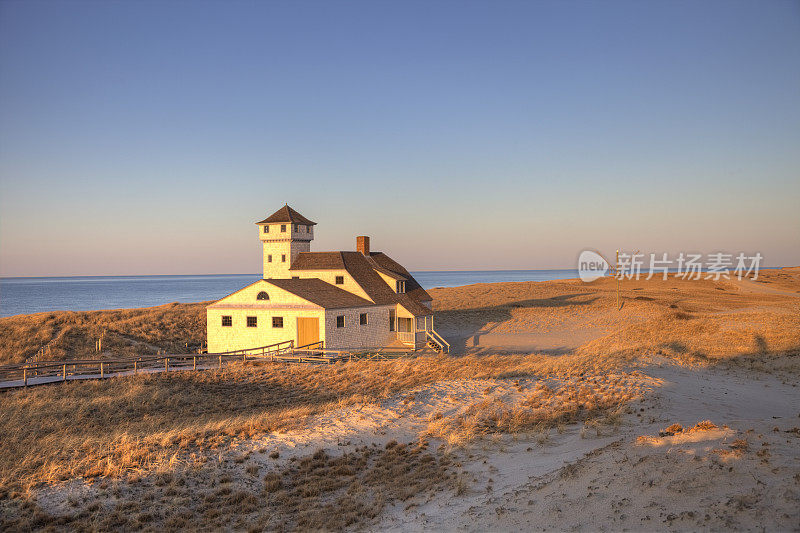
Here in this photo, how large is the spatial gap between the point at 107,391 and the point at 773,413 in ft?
83.5

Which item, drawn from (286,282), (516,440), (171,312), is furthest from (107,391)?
(171,312)

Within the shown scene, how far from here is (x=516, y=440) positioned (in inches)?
557

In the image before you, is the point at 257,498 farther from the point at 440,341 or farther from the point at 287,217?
the point at 287,217

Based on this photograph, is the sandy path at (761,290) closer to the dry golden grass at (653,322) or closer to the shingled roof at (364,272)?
the dry golden grass at (653,322)

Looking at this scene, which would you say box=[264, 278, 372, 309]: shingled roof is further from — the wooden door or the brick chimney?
the brick chimney

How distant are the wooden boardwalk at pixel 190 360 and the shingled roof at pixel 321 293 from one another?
2.96 meters

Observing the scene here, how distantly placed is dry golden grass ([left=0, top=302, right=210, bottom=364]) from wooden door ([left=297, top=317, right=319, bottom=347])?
13.8 metres

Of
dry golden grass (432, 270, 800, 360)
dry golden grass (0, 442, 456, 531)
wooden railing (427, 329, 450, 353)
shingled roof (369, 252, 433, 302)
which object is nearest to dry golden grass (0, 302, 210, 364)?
shingled roof (369, 252, 433, 302)

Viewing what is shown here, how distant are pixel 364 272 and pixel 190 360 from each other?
1457cm

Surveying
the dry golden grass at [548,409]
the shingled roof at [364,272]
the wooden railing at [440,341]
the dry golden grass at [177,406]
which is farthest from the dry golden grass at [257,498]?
the shingled roof at [364,272]

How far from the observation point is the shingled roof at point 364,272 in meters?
39.2

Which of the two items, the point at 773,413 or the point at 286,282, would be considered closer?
the point at 773,413

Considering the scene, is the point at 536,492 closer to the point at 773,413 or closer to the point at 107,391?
the point at 773,413

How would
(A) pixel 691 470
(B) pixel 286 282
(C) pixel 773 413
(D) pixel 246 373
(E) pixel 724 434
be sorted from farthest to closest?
(B) pixel 286 282, (D) pixel 246 373, (C) pixel 773 413, (E) pixel 724 434, (A) pixel 691 470
